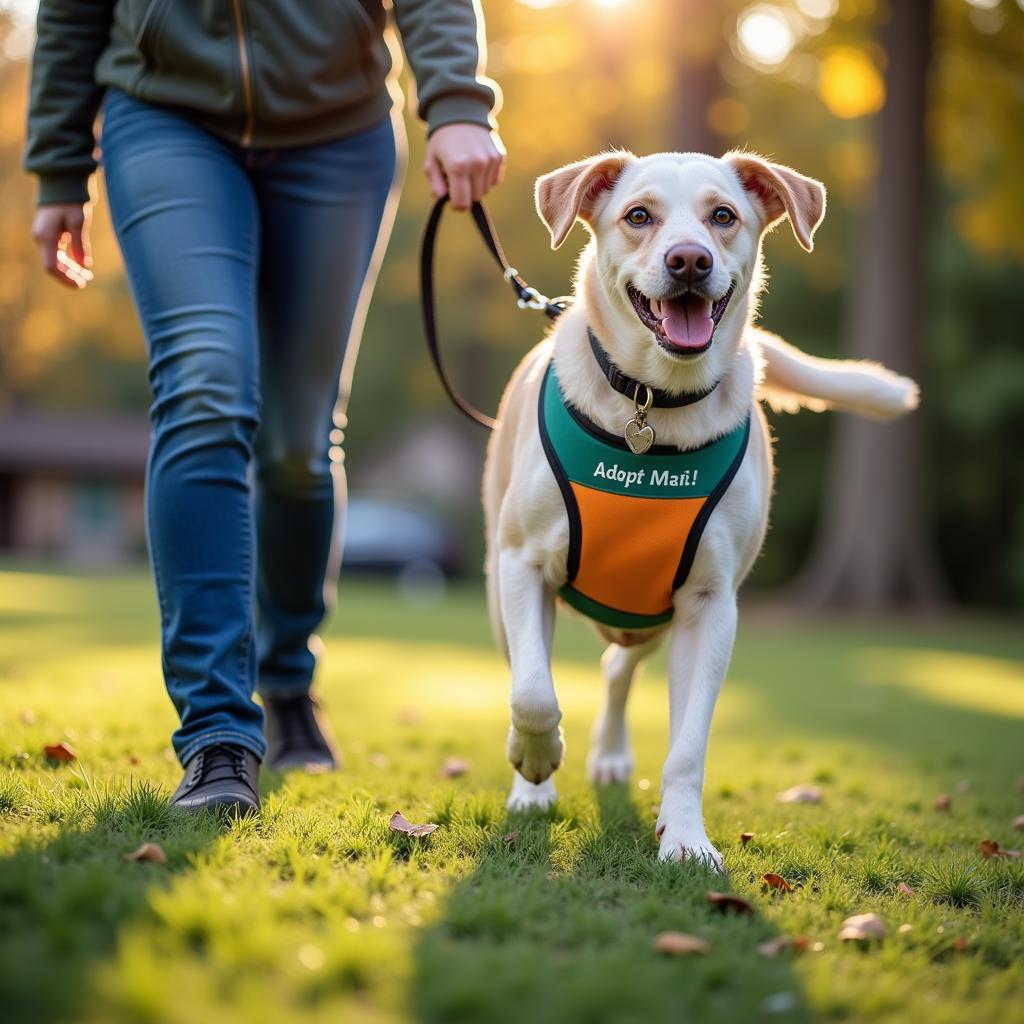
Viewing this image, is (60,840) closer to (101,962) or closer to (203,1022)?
(101,962)

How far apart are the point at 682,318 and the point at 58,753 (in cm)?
215

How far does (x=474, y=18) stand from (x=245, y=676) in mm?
2095

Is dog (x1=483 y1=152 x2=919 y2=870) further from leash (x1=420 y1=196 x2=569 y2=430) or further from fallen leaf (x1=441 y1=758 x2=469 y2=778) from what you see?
fallen leaf (x1=441 y1=758 x2=469 y2=778)

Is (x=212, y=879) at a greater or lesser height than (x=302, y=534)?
lesser

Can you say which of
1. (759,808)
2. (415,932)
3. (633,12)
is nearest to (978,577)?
(633,12)

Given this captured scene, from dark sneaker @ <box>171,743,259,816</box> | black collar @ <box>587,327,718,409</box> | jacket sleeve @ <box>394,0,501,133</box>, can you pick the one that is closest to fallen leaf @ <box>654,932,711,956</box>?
dark sneaker @ <box>171,743,259,816</box>

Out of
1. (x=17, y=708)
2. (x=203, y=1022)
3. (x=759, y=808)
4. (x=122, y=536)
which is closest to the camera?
(x=203, y=1022)

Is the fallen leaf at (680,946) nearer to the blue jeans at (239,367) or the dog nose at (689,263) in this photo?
the blue jeans at (239,367)

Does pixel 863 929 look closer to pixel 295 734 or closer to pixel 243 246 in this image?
pixel 295 734

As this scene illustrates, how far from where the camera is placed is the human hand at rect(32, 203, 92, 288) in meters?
3.65

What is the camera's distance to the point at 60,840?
241 centimetres

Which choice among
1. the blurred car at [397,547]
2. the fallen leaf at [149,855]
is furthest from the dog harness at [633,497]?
the blurred car at [397,547]

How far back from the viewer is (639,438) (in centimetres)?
322

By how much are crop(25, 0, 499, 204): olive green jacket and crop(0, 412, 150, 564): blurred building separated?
36529 millimetres
